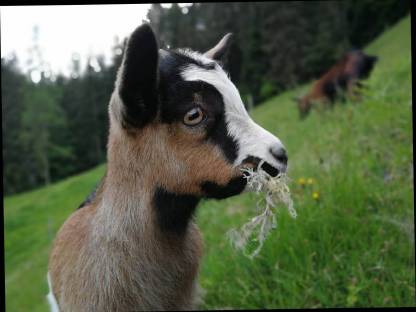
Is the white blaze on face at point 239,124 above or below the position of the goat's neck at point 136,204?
above

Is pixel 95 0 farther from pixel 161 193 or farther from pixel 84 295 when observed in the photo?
pixel 84 295

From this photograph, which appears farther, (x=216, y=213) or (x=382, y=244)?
(x=216, y=213)

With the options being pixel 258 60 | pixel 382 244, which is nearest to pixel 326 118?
pixel 382 244

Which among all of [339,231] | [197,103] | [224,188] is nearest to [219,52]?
[197,103]

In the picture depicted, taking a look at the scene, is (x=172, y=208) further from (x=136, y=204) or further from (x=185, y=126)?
(x=185, y=126)

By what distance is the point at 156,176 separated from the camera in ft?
6.52

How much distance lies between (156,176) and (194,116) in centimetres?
31

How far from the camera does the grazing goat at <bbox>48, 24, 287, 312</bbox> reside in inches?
70.5

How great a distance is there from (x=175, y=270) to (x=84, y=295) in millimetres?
408

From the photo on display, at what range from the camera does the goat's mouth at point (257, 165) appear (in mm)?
1730

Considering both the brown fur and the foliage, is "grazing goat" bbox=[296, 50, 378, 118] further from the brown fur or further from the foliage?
the brown fur

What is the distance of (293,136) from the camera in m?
6.42

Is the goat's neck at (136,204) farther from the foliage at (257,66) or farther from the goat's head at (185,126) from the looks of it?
the foliage at (257,66)

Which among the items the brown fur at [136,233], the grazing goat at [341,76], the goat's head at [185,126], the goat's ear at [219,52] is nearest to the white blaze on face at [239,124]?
the goat's head at [185,126]
